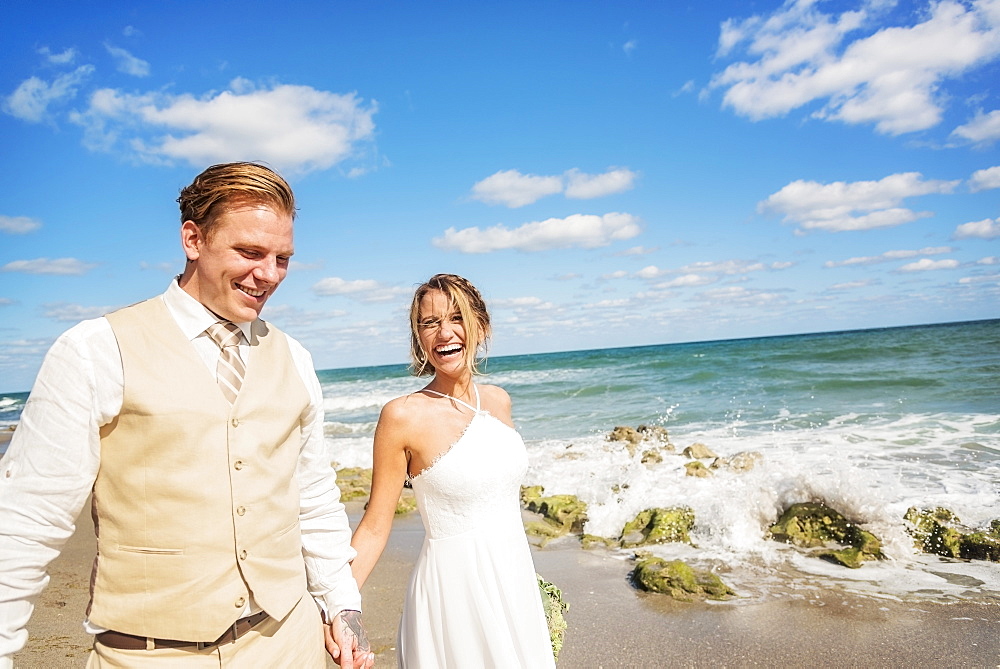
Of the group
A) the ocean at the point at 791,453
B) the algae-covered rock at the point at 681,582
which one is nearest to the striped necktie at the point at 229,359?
the ocean at the point at 791,453

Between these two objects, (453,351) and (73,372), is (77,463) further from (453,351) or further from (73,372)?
(453,351)

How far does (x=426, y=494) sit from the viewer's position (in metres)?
2.95

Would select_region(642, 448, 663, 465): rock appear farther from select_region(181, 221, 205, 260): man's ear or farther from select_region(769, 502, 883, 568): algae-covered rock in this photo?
select_region(181, 221, 205, 260): man's ear

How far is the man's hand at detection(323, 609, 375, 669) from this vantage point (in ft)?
7.43

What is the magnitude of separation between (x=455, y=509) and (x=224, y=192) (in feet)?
5.36

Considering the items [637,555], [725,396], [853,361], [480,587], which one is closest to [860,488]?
[637,555]

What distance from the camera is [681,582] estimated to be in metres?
5.71

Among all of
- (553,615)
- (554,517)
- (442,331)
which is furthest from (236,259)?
(554,517)

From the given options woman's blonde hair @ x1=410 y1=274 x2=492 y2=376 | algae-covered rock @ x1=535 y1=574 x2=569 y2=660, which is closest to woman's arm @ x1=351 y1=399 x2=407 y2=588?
woman's blonde hair @ x1=410 y1=274 x2=492 y2=376

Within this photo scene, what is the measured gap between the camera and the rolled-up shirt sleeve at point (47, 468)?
1.59 meters

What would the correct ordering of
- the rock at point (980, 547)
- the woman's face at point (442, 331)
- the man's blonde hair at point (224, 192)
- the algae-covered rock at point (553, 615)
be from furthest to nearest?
1. the rock at point (980, 547)
2. the algae-covered rock at point (553, 615)
3. the woman's face at point (442, 331)
4. the man's blonde hair at point (224, 192)

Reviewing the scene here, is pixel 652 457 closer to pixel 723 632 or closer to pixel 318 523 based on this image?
pixel 723 632

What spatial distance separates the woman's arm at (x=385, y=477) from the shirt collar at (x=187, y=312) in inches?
40.7

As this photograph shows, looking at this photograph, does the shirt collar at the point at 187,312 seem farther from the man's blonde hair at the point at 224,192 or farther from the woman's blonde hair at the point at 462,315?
the woman's blonde hair at the point at 462,315
